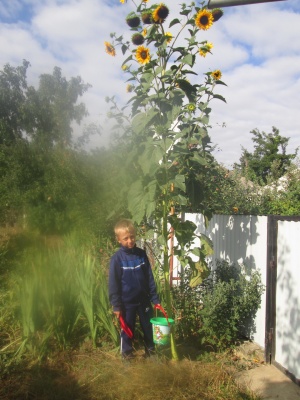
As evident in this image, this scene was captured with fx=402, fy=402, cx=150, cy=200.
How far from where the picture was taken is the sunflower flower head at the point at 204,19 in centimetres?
Result: 336

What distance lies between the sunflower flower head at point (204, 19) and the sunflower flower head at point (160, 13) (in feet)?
0.89

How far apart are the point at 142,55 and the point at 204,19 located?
1.95 feet

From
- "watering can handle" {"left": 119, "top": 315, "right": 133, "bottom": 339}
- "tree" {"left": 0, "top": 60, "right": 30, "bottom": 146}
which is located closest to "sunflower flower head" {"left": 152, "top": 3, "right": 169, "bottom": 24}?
"watering can handle" {"left": 119, "top": 315, "right": 133, "bottom": 339}

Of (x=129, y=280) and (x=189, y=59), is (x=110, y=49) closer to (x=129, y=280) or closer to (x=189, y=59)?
(x=189, y=59)

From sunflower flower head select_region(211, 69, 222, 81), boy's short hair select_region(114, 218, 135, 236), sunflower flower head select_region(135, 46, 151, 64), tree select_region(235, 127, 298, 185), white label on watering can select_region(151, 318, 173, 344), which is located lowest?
white label on watering can select_region(151, 318, 173, 344)

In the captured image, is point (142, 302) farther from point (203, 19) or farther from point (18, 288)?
point (203, 19)

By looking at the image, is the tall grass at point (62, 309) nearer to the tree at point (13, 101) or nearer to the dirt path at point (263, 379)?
the dirt path at point (263, 379)

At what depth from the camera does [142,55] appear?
340 centimetres

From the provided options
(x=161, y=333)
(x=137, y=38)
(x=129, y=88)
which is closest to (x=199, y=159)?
(x=129, y=88)

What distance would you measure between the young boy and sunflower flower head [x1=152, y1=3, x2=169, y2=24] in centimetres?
174

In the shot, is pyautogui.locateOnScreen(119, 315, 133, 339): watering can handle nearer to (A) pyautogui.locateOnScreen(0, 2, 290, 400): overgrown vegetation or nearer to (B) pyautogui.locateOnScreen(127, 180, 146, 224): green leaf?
(A) pyautogui.locateOnScreen(0, 2, 290, 400): overgrown vegetation

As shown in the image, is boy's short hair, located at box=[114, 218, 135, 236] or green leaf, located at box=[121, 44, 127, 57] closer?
boy's short hair, located at box=[114, 218, 135, 236]

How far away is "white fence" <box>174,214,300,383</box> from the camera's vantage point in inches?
135

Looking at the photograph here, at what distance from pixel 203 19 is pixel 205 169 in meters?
1.31
